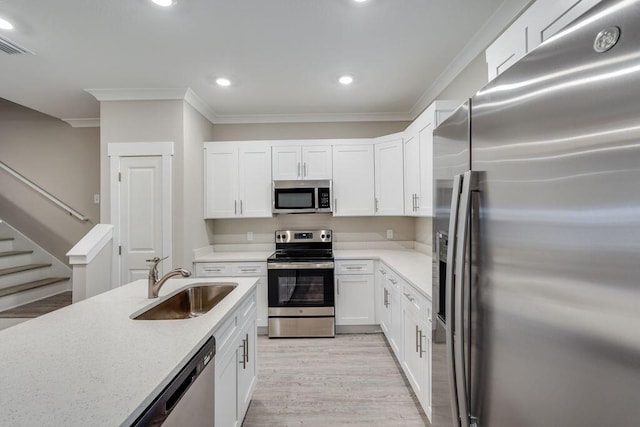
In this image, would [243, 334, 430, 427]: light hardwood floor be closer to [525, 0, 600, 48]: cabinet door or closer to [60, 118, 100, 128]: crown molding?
[525, 0, 600, 48]: cabinet door

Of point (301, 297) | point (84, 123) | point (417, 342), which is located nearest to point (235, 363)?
point (417, 342)

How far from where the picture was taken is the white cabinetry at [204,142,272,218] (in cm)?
367

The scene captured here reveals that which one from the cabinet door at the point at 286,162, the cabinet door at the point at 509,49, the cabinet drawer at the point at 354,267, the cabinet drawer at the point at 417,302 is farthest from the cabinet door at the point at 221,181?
the cabinet door at the point at 509,49

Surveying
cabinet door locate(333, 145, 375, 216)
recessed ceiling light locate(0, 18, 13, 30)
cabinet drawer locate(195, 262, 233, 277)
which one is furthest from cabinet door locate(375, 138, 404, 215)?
recessed ceiling light locate(0, 18, 13, 30)

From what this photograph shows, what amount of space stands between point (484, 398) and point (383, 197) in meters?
2.85

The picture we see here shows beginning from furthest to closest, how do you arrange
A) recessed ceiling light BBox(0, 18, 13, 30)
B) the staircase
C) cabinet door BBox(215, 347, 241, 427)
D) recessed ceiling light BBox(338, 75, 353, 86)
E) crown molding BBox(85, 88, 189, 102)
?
1. the staircase
2. crown molding BBox(85, 88, 189, 102)
3. recessed ceiling light BBox(338, 75, 353, 86)
4. recessed ceiling light BBox(0, 18, 13, 30)
5. cabinet door BBox(215, 347, 241, 427)

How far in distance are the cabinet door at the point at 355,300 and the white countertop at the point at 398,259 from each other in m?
0.27

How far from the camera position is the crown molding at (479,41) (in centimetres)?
186

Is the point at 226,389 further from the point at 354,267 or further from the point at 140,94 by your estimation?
the point at 140,94

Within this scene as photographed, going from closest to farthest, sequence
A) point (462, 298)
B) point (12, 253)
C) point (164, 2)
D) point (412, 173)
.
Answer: point (462, 298) < point (164, 2) < point (412, 173) < point (12, 253)

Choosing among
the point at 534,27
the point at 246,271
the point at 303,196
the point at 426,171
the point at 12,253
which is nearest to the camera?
→ the point at 534,27

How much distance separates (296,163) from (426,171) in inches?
64.5

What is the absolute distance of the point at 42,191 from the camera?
13.4 feet

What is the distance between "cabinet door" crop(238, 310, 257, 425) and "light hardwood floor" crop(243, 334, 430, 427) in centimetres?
21
